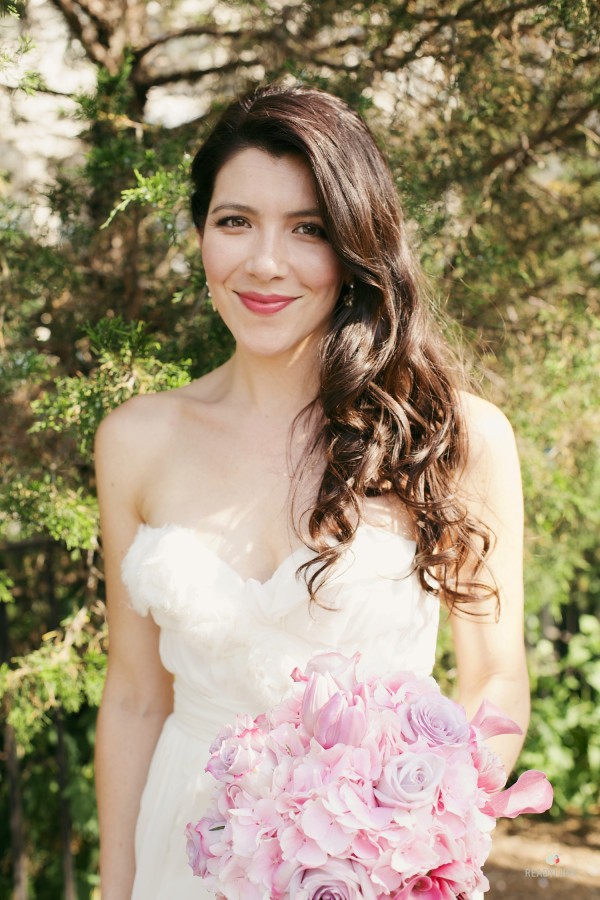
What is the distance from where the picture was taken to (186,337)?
279 cm

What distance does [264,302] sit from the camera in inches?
79.2

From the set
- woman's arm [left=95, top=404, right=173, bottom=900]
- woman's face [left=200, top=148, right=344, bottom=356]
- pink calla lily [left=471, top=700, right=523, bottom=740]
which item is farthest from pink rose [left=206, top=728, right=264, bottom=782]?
woman's face [left=200, top=148, right=344, bottom=356]

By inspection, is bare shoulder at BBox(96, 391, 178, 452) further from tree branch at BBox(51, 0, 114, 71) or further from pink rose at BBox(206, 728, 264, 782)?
tree branch at BBox(51, 0, 114, 71)

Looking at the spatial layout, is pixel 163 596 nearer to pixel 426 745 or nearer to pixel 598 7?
pixel 426 745

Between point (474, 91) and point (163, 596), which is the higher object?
point (474, 91)

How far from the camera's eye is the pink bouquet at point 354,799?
1.23 meters

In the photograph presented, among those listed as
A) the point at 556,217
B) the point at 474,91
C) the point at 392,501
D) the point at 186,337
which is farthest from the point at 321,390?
the point at 556,217

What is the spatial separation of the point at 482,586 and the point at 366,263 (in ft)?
2.65

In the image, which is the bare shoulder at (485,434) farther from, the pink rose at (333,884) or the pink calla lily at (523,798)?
the pink rose at (333,884)

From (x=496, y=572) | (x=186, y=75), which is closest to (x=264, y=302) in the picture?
(x=496, y=572)

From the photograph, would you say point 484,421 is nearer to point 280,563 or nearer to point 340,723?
point 280,563

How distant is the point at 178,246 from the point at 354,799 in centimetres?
178

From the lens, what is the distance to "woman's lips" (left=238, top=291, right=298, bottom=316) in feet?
6.58

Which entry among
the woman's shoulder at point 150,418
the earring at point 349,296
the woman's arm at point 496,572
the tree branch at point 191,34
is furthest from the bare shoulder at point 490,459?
the tree branch at point 191,34
